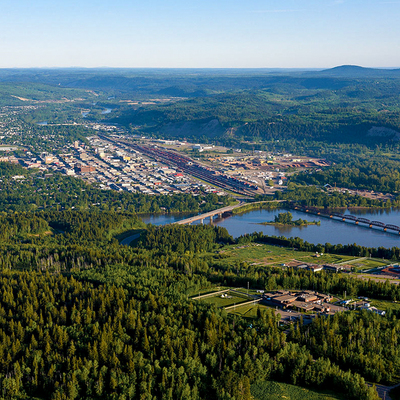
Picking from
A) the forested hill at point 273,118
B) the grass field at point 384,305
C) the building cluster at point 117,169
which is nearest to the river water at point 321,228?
the building cluster at point 117,169

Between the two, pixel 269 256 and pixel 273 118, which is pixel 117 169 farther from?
pixel 273 118

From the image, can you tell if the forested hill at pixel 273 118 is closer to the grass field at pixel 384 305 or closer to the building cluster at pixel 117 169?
the building cluster at pixel 117 169

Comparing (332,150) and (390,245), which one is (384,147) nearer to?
(332,150)

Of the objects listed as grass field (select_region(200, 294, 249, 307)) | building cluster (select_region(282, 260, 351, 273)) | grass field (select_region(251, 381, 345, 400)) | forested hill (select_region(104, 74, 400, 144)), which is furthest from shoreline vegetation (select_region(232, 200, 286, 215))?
forested hill (select_region(104, 74, 400, 144))

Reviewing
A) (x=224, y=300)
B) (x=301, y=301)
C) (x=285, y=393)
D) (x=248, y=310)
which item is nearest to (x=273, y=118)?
(x=224, y=300)

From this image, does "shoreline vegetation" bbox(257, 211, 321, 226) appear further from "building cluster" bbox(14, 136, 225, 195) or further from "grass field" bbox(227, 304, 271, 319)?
"grass field" bbox(227, 304, 271, 319)
